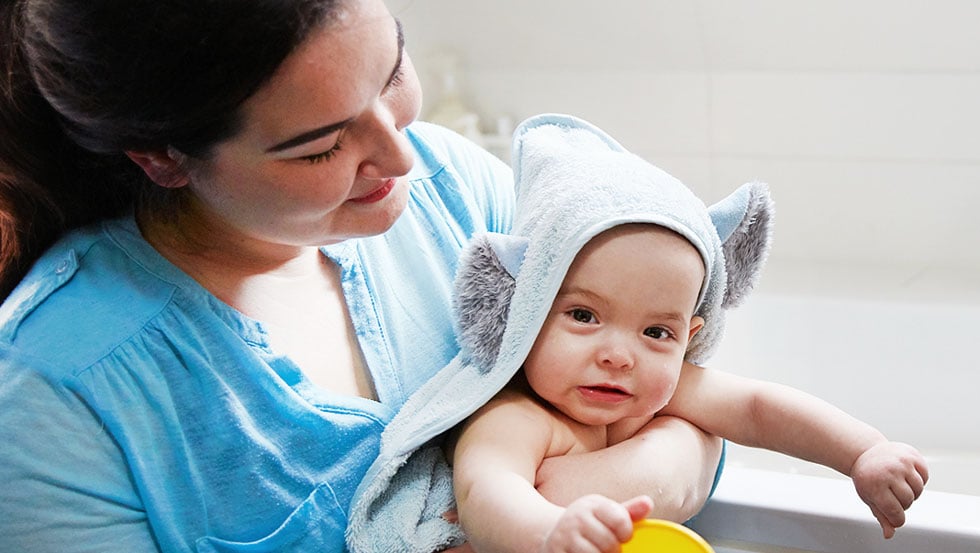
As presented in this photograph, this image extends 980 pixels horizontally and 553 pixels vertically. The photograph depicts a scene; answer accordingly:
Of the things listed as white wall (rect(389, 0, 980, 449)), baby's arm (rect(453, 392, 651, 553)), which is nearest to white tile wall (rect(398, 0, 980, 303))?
white wall (rect(389, 0, 980, 449))

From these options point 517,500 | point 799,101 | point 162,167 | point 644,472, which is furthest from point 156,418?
point 799,101

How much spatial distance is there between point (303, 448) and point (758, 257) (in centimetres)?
48

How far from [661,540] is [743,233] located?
395 mm

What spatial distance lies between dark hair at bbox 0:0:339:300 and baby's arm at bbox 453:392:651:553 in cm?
34

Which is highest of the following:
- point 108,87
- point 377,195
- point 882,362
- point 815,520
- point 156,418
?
point 108,87

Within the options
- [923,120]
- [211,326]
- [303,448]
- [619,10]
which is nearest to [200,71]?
[211,326]

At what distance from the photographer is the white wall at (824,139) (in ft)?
6.03

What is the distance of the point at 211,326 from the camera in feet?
2.98

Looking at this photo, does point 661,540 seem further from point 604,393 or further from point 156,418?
point 156,418

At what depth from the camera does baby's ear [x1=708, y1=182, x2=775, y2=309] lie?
3.21 ft

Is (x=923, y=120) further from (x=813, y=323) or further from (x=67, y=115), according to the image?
(x=67, y=115)

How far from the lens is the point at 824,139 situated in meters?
1.92

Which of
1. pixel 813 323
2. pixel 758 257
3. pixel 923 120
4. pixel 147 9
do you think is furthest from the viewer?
pixel 813 323

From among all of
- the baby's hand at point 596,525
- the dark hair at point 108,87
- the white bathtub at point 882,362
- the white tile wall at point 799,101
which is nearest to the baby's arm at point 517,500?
the baby's hand at point 596,525
